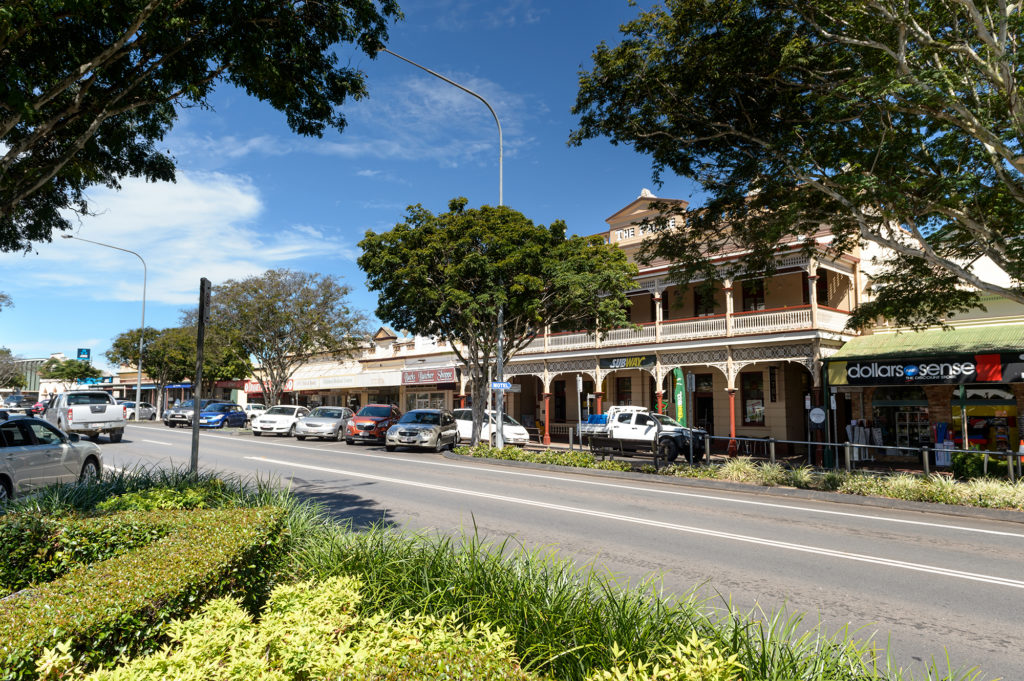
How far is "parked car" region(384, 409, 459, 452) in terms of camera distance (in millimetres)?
23630

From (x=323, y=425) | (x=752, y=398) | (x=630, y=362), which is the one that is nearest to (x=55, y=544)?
(x=630, y=362)

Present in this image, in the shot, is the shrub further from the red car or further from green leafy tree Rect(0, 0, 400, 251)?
the red car

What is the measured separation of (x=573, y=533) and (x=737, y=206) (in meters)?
8.94

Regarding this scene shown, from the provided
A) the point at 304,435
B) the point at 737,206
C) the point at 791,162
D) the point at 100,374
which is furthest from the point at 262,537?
the point at 100,374

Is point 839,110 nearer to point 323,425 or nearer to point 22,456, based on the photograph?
point 22,456

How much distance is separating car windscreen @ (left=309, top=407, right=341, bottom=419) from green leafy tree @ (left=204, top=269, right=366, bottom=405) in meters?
6.29

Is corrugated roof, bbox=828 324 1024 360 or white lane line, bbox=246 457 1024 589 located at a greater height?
corrugated roof, bbox=828 324 1024 360

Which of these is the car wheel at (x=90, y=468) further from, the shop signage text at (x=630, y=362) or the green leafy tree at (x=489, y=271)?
the shop signage text at (x=630, y=362)

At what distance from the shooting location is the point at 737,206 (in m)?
→ 14.2

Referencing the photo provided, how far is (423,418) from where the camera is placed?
82.0 ft

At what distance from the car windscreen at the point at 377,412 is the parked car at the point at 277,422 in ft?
13.5

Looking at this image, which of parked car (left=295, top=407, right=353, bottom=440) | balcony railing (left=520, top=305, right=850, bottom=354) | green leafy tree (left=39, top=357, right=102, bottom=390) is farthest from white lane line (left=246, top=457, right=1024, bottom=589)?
green leafy tree (left=39, top=357, right=102, bottom=390)

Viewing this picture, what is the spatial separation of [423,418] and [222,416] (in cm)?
1796

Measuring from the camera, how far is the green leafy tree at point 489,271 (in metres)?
19.6
